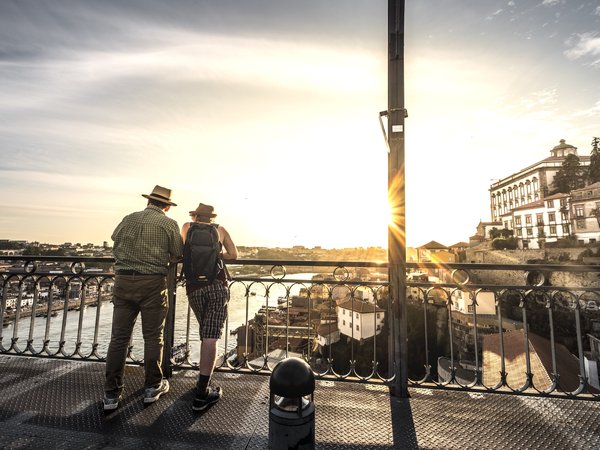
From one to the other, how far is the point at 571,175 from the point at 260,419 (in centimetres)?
8067

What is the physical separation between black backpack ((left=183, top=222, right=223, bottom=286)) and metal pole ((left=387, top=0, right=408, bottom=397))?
74.0 inches

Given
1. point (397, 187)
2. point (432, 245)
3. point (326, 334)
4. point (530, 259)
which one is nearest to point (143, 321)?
point (397, 187)

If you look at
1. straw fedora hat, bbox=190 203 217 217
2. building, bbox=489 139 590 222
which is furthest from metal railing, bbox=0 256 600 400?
building, bbox=489 139 590 222

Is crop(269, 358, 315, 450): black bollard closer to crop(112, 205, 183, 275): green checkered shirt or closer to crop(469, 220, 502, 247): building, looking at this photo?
crop(112, 205, 183, 275): green checkered shirt

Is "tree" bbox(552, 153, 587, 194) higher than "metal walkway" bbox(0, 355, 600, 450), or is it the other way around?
"tree" bbox(552, 153, 587, 194)

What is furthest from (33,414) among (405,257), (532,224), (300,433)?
(532,224)

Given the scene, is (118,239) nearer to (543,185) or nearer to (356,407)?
(356,407)

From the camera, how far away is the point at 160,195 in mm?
3264

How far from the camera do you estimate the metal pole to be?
3342mm

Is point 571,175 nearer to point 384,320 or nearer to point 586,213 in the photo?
point 586,213

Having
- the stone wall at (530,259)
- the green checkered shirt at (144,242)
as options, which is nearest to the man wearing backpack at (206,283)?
the green checkered shirt at (144,242)

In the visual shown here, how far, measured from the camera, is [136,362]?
396 centimetres

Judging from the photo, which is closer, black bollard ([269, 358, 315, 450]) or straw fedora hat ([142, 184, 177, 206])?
black bollard ([269, 358, 315, 450])

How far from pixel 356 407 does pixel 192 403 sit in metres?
1.59
